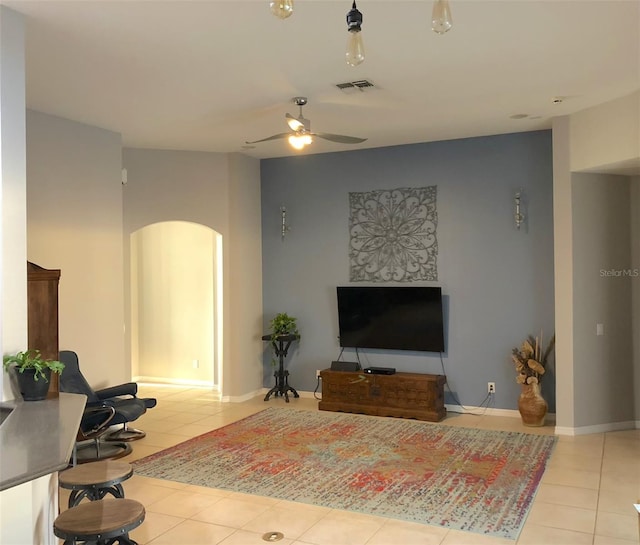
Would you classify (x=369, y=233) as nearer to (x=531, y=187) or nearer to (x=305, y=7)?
(x=531, y=187)

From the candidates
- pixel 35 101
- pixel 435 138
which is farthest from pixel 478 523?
pixel 35 101

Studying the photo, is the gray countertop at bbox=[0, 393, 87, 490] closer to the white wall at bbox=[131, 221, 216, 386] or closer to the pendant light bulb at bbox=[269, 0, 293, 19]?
the pendant light bulb at bbox=[269, 0, 293, 19]

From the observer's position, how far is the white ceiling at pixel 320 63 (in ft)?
11.2

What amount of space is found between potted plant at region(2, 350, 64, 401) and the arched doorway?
16.7 ft

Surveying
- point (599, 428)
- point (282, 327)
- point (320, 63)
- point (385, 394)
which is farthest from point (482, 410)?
point (320, 63)

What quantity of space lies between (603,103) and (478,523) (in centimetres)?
377

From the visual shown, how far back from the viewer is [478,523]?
3.90 meters

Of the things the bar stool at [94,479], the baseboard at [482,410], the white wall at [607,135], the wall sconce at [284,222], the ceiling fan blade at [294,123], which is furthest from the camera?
the wall sconce at [284,222]

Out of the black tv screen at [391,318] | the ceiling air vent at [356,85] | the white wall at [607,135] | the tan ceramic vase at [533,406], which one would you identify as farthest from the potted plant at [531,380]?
the ceiling air vent at [356,85]

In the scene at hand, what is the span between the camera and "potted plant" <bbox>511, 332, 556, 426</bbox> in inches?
242

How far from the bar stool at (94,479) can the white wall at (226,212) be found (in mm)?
4415

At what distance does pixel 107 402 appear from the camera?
17.5 feet

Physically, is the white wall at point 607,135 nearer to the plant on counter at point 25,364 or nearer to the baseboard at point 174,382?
the plant on counter at point 25,364

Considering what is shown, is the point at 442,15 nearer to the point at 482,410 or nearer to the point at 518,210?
the point at 518,210
